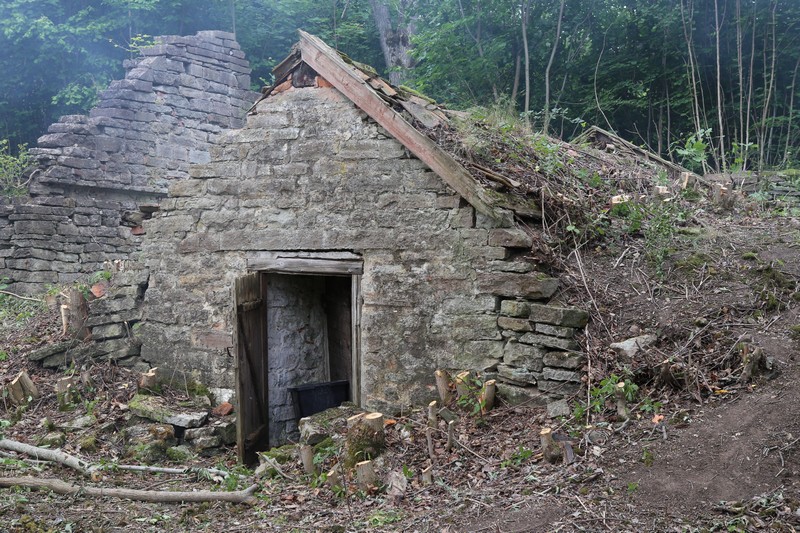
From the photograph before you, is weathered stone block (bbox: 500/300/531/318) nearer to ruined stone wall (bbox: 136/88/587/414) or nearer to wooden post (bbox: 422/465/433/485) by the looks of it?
ruined stone wall (bbox: 136/88/587/414)

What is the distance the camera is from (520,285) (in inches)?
220

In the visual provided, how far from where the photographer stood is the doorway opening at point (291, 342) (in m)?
6.42

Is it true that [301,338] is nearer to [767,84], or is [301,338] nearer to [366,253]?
[366,253]

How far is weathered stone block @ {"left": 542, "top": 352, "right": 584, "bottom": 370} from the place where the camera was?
5.32 metres

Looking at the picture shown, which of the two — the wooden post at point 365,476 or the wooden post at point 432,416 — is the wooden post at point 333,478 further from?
the wooden post at point 432,416

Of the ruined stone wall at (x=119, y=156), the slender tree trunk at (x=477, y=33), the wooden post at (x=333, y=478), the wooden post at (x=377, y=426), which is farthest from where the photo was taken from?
the slender tree trunk at (x=477, y=33)

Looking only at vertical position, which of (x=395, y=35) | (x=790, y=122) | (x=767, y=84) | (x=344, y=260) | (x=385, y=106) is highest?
(x=395, y=35)

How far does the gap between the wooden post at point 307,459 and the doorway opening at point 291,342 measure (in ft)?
3.27

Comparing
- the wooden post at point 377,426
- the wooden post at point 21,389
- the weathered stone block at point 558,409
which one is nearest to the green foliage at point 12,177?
the wooden post at point 21,389

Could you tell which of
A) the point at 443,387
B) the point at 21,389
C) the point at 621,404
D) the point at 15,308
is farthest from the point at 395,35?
the point at 621,404

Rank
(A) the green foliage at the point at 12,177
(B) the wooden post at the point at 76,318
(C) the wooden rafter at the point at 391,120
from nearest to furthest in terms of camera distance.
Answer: (C) the wooden rafter at the point at 391,120 < (B) the wooden post at the point at 76,318 < (A) the green foliage at the point at 12,177

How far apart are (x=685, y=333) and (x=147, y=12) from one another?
655 inches

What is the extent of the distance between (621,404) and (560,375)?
0.64 m

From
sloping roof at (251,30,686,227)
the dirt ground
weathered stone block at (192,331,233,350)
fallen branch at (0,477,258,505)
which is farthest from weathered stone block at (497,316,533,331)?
weathered stone block at (192,331,233,350)
